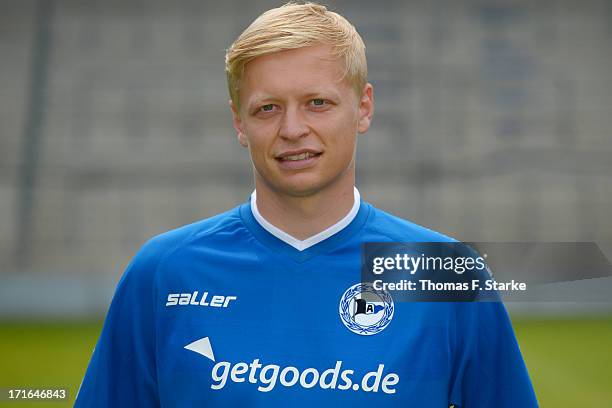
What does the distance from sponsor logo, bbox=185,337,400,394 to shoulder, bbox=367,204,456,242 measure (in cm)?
33

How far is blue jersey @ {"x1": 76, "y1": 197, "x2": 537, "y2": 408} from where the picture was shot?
172 cm

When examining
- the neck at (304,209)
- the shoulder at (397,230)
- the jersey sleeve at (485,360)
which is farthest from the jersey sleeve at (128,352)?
the jersey sleeve at (485,360)

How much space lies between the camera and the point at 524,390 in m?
1.84

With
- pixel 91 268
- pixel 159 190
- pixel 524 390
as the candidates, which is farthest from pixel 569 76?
pixel 524 390

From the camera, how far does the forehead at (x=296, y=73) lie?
170 centimetres

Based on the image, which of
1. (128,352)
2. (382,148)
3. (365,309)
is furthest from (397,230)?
(382,148)

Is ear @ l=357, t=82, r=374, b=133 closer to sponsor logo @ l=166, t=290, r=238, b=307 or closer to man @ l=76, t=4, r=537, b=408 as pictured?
man @ l=76, t=4, r=537, b=408

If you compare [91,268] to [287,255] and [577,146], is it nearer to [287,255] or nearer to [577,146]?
[577,146]

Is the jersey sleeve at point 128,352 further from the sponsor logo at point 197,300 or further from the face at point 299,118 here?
the face at point 299,118

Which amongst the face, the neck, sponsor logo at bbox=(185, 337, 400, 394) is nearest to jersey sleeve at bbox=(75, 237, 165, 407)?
sponsor logo at bbox=(185, 337, 400, 394)

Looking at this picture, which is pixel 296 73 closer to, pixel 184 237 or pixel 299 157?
pixel 299 157

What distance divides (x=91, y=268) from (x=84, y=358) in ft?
6.57

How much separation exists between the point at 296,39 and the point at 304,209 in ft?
1.25

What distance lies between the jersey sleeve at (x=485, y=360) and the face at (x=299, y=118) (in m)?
0.45
